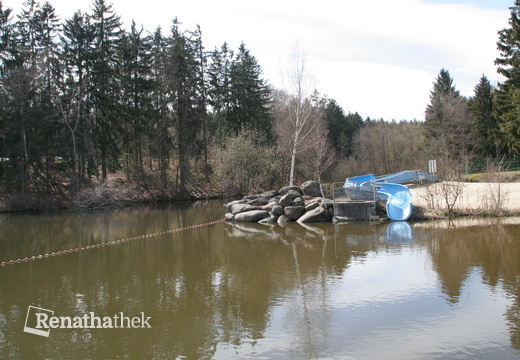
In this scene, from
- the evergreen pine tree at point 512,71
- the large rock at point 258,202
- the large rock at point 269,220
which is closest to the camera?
the large rock at point 269,220

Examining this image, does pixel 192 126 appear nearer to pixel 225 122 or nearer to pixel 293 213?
pixel 225 122

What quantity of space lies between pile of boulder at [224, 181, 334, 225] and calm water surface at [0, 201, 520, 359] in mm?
3982

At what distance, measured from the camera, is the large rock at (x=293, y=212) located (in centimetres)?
2088

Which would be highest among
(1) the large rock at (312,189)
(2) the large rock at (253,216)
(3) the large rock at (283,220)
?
(1) the large rock at (312,189)

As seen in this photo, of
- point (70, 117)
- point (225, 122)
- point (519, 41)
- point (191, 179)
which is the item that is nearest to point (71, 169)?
point (70, 117)

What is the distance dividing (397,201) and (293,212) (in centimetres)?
500

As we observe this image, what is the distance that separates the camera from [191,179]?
39.3m

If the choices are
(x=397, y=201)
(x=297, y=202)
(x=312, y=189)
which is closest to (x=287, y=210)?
(x=297, y=202)

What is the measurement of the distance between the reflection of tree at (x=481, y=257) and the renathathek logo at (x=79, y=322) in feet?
19.2

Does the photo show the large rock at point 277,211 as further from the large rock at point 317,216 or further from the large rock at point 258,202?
the large rock at point 258,202

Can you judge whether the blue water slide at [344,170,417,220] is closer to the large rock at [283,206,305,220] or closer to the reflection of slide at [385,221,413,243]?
the reflection of slide at [385,221,413,243]

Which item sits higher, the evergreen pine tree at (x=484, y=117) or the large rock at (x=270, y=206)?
the evergreen pine tree at (x=484, y=117)

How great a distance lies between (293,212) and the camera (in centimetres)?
2089

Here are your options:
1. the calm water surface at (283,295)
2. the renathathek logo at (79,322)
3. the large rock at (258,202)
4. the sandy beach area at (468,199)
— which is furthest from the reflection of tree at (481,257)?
the large rock at (258,202)
